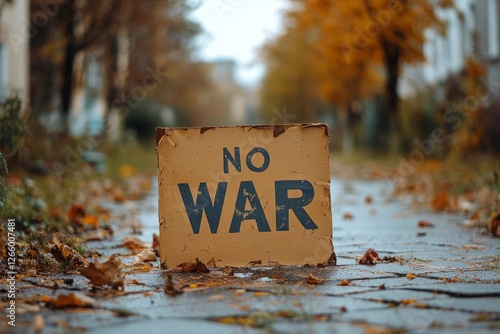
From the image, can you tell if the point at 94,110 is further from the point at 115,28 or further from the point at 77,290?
the point at 77,290

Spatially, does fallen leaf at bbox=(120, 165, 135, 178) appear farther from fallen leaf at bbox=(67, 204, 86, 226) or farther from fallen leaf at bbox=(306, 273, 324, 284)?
fallen leaf at bbox=(306, 273, 324, 284)

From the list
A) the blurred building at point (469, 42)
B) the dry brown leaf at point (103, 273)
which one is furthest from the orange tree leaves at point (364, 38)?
the dry brown leaf at point (103, 273)

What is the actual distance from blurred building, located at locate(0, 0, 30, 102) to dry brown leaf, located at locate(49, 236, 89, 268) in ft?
30.5

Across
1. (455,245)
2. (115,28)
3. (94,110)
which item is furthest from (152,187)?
(94,110)

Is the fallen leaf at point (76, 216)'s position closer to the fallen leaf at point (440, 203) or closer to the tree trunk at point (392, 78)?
the fallen leaf at point (440, 203)

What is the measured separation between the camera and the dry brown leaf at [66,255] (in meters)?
4.62

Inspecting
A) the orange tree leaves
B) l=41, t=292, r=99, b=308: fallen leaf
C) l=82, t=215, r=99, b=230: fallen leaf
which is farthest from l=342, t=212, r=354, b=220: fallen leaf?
the orange tree leaves

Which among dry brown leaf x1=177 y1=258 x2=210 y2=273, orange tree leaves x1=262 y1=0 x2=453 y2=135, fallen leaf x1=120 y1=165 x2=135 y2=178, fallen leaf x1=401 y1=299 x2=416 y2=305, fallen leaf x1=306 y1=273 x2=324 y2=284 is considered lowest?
fallen leaf x1=401 y1=299 x2=416 y2=305

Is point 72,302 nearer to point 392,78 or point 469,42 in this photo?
point 392,78

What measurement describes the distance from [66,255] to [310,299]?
65.0 inches

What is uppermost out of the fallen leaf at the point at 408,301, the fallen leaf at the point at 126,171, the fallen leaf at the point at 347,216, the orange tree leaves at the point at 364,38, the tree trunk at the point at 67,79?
the orange tree leaves at the point at 364,38

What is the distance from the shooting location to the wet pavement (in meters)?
3.01

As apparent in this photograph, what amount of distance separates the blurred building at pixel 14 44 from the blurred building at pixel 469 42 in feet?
25.0

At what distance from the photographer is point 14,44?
15.2m
